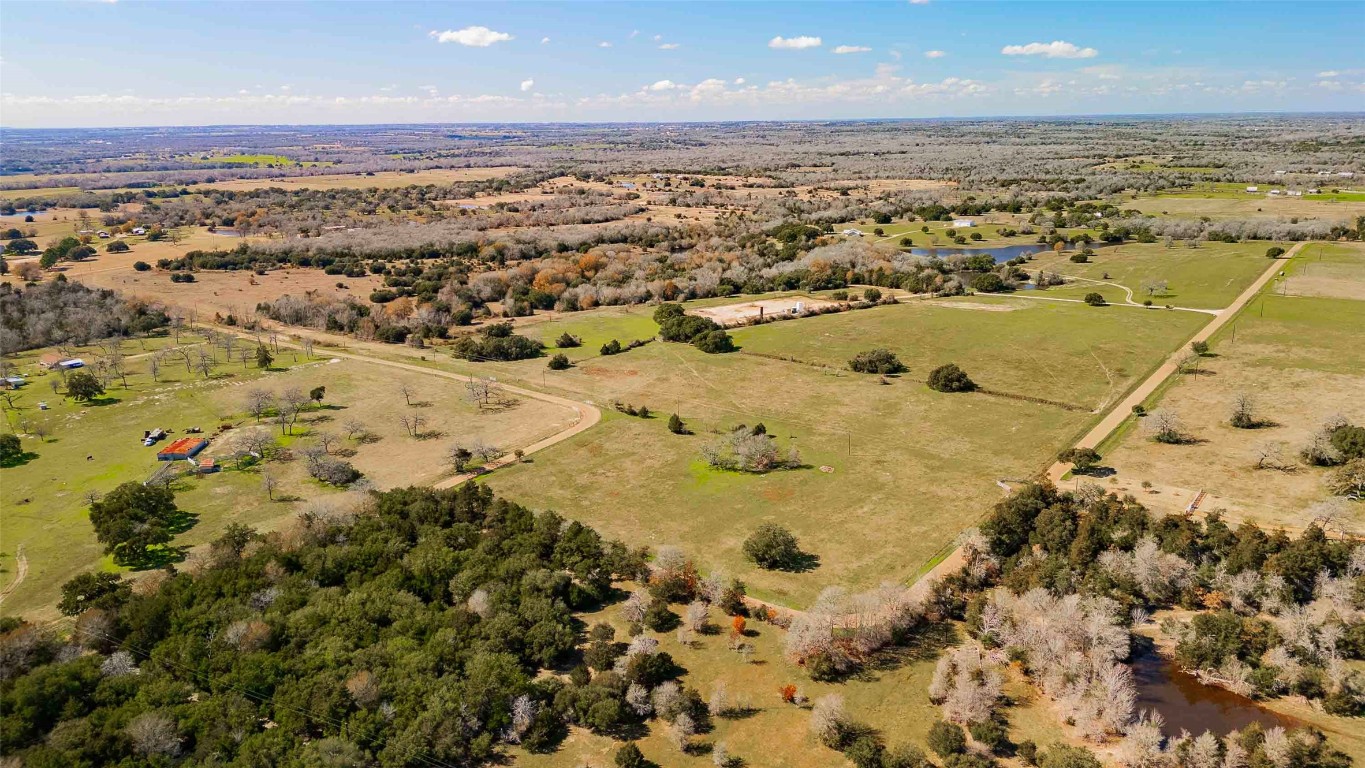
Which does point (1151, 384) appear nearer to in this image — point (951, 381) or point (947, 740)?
point (951, 381)

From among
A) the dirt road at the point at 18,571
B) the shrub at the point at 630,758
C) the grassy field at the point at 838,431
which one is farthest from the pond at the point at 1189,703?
the dirt road at the point at 18,571

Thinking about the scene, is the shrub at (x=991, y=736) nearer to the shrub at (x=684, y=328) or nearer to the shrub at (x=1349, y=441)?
the shrub at (x=1349, y=441)

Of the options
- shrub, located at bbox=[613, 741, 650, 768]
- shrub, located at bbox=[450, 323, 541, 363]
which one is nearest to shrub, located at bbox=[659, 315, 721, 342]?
shrub, located at bbox=[450, 323, 541, 363]

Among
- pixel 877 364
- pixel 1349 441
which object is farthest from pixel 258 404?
pixel 1349 441

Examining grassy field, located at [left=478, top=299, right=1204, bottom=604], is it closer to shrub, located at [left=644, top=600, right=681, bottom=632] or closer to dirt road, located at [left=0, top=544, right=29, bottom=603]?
shrub, located at [left=644, top=600, right=681, bottom=632]

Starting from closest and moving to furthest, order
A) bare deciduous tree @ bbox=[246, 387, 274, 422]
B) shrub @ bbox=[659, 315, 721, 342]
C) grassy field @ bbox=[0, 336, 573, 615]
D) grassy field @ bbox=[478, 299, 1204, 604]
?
1. grassy field @ bbox=[478, 299, 1204, 604]
2. grassy field @ bbox=[0, 336, 573, 615]
3. bare deciduous tree @ bbox=[246, 387, 274, 422]
4. shrub @ bbox=[659, 315, 721, 342]

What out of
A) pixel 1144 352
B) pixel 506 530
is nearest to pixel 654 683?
pixel 506 530

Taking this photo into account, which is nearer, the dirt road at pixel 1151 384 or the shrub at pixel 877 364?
the dirt road at pixel 1151 384
